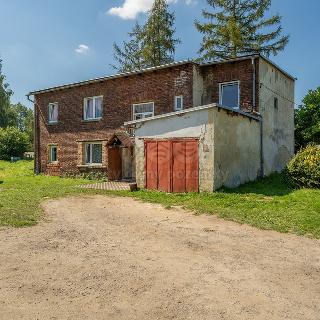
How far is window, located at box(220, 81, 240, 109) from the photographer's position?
1825 centimetres

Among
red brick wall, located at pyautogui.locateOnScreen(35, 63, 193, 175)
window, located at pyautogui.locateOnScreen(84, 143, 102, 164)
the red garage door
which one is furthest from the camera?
window, located at pyautogui.locateOnScreen(84, 143, 102, 164)

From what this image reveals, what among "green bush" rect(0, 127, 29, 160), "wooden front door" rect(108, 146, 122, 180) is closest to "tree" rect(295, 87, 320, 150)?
"wooden front door" rect(108, 146, 122, 180)

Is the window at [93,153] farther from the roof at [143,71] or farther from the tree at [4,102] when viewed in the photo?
the tree at [4,102]

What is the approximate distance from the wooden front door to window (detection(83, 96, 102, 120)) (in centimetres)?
263


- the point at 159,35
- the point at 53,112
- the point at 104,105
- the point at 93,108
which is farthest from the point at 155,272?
the point at 159,35

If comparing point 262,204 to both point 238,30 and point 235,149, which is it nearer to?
point 235,149

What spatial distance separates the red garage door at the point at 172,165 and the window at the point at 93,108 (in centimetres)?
741

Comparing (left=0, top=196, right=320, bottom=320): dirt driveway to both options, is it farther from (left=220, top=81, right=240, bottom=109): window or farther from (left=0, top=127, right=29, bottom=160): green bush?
(left=0, top=127, right=29, bottom=160): green bush

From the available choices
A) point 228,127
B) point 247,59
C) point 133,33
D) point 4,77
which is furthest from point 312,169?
point 4,77

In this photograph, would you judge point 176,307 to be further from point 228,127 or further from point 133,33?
point 133,33

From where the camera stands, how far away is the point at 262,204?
12141mm

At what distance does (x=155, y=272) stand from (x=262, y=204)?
7104 mm

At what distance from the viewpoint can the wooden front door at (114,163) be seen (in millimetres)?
21422

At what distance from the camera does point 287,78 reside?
71.6 ft
